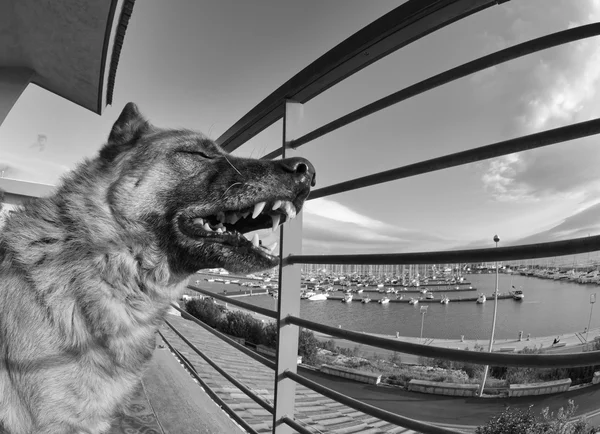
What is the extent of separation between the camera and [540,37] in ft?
2.53

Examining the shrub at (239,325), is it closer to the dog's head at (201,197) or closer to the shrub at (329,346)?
the shrub at (329,346)

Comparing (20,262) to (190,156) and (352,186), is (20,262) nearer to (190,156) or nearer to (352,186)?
(190,156)

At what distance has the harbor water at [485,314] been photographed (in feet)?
159

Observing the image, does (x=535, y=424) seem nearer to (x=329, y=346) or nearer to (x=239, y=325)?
(x=329, y=346)

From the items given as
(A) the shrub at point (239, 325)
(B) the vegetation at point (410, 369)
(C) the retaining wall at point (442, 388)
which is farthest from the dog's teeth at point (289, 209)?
(C) the retaining wall at point (442, 388)

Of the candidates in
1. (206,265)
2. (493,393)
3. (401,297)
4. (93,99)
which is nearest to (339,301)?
(401,297)

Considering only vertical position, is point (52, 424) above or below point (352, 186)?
below

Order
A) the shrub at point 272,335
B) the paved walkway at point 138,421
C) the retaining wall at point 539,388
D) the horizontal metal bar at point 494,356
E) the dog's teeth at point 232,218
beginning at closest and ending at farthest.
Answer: the horizontal metal bar at point 494,356, the dog's teeth at point 232,218, the shrub at point 272,335, the paved walkway at point 138,421, the retaining wall at point 539,388

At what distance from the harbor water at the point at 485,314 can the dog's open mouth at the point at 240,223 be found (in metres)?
45.0

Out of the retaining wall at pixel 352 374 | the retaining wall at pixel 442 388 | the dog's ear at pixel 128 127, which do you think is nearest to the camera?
the dog's ear at pixel 128 127

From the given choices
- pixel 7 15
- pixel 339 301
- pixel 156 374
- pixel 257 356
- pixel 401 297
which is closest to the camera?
pixel 257 356

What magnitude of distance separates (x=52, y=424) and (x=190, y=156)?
1.11 m

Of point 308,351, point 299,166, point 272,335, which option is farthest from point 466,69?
point 308,351

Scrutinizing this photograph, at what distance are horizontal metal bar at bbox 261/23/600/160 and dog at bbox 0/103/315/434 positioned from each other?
24 centimetres
